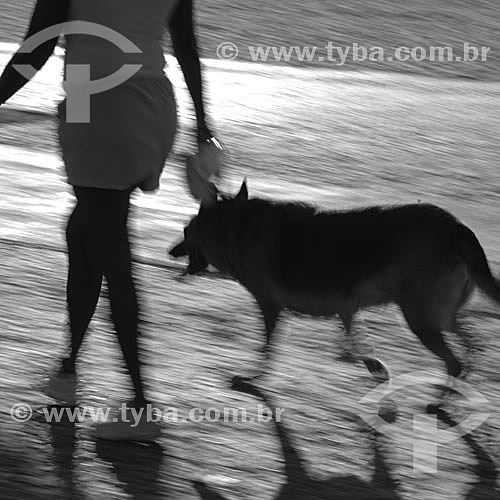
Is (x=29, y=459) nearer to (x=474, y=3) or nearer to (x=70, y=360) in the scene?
(x=70, y=360)

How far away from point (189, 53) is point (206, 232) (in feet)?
3.37

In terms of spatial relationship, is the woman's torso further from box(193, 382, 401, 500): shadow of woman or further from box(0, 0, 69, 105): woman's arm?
box(193, 382, 401, 500): shadow of woman

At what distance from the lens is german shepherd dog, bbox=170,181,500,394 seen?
194 inches

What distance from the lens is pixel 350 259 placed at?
16.5ft

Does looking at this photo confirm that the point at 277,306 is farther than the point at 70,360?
Yes

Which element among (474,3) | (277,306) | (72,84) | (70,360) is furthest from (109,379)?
(474,3)

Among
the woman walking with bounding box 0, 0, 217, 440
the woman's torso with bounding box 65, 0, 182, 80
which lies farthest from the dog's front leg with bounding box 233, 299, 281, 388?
the woman's torso with bounding box 65, 0, 182, 80

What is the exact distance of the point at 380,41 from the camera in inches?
631

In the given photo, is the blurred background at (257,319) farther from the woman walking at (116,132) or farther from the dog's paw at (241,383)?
the woman walking at (116,132)

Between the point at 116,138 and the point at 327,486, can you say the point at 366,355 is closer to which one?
the point at 327,486

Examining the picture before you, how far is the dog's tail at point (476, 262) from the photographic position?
4.90 meters

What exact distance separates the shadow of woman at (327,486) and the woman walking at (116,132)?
0.50 m

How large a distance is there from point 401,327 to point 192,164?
5.95ft

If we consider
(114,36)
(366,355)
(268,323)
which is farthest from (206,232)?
(114,36)
